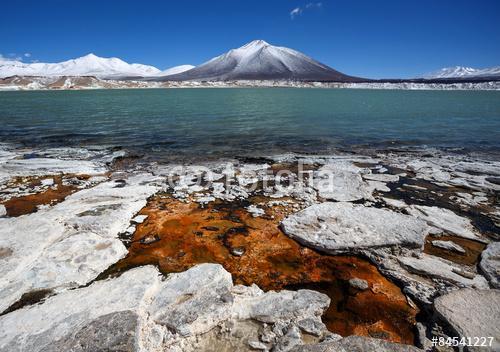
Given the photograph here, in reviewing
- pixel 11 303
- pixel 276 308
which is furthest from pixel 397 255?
pixel 11 303

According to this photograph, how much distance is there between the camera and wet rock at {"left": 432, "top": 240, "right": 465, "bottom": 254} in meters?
4.83

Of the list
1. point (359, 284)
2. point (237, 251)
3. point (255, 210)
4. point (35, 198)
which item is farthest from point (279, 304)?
point (35, 198)

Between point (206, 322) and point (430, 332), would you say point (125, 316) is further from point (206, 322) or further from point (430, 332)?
point (430, 332)

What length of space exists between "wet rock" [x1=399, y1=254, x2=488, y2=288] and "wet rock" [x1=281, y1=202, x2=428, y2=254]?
1.18ft

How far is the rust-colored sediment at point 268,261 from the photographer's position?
3580mm

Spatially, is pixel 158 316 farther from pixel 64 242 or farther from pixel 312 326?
pixel 64 242

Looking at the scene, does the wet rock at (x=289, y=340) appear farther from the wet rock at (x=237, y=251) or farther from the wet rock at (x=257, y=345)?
the wet rock at (x=237, y=251)

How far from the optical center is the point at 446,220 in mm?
5805

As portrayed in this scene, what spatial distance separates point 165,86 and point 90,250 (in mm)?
168786

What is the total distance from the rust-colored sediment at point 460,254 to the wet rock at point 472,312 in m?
1.00

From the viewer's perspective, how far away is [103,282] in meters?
3.90

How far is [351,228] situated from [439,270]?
1471mm

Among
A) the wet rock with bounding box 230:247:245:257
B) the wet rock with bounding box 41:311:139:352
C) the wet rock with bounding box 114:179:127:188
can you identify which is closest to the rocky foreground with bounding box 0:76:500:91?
the wet rock with bounding box 114:179:127:188

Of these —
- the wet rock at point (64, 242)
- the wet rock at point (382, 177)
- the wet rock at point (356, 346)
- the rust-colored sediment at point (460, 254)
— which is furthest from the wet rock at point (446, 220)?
the wet rock at point (64, 242)
